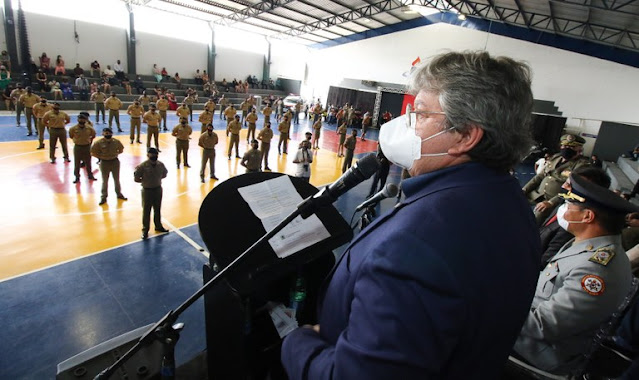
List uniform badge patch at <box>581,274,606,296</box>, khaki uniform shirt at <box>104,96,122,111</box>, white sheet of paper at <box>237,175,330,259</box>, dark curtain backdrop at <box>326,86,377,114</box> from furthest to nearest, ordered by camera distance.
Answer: dark curtain backdrop at <box>326,86,377,114</box> < khaki uniform shirt at <box>104,96,122,111</box> < uniform badge patch at <box>581,274,606,296</box> < white sheet of paper at <box>237,175,330,259</box>

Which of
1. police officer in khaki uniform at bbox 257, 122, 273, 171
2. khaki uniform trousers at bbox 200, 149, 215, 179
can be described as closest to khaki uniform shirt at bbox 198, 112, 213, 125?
police officer in khaki uniform at bbox 257, 122, 273, 171

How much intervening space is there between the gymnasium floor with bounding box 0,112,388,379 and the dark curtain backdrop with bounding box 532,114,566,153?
15672 millimetres

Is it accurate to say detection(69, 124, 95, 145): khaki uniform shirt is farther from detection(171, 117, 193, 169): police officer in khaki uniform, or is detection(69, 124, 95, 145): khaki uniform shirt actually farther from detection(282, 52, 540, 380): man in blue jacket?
detection(282, 52, 540, 380): man in blue jacket

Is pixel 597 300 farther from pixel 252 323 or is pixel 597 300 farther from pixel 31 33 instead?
pixel 31 33

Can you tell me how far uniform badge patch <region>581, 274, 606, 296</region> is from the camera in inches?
74.7

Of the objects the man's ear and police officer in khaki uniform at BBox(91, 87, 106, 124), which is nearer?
the man's ear

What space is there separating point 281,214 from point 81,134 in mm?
8218

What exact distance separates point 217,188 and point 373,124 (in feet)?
83.3

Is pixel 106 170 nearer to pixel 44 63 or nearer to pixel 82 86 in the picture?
pixel 82 86

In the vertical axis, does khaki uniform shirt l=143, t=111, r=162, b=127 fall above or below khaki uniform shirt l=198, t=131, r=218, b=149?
above

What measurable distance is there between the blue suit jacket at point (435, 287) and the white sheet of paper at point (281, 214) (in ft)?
1.55

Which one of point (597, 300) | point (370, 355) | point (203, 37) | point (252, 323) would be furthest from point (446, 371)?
point (203, 37)

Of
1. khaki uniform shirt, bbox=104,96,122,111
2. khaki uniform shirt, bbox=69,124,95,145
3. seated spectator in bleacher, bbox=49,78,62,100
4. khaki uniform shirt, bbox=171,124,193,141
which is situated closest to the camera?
khaki uniform shirt, bbox=69,124,95,145

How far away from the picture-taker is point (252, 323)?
1557 millimetres
